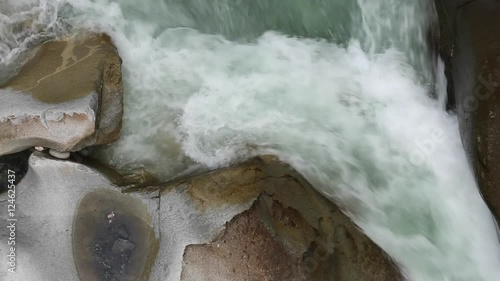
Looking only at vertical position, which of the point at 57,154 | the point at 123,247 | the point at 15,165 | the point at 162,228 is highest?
the point at 57,154

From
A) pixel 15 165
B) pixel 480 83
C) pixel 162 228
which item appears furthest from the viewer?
pixel 15 165

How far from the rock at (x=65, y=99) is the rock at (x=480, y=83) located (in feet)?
9.95

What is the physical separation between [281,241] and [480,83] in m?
2.08

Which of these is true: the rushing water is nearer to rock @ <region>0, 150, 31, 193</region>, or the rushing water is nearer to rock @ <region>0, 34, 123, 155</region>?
rock @ <region>0, 34, 123, 155</region>

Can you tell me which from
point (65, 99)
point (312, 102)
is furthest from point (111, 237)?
point (312, 102)

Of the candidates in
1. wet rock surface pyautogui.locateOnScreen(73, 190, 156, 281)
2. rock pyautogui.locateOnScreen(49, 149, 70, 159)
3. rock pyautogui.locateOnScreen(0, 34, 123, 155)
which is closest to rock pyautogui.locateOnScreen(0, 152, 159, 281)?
wet rock surface pyautogui.locateOnScreen(73, 190, 156, 281)

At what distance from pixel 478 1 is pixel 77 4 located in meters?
3.65

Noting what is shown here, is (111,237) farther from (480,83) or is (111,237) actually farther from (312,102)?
(480,83)

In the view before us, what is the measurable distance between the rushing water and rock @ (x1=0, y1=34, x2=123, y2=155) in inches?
9.8

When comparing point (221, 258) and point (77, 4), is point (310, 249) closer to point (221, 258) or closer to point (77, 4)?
point (221, 258)

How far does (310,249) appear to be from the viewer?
4.10m

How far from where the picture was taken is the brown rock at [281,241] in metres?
4.01

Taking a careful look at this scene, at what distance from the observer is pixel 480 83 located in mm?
3910

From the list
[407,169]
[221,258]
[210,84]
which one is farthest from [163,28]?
[407,169]
